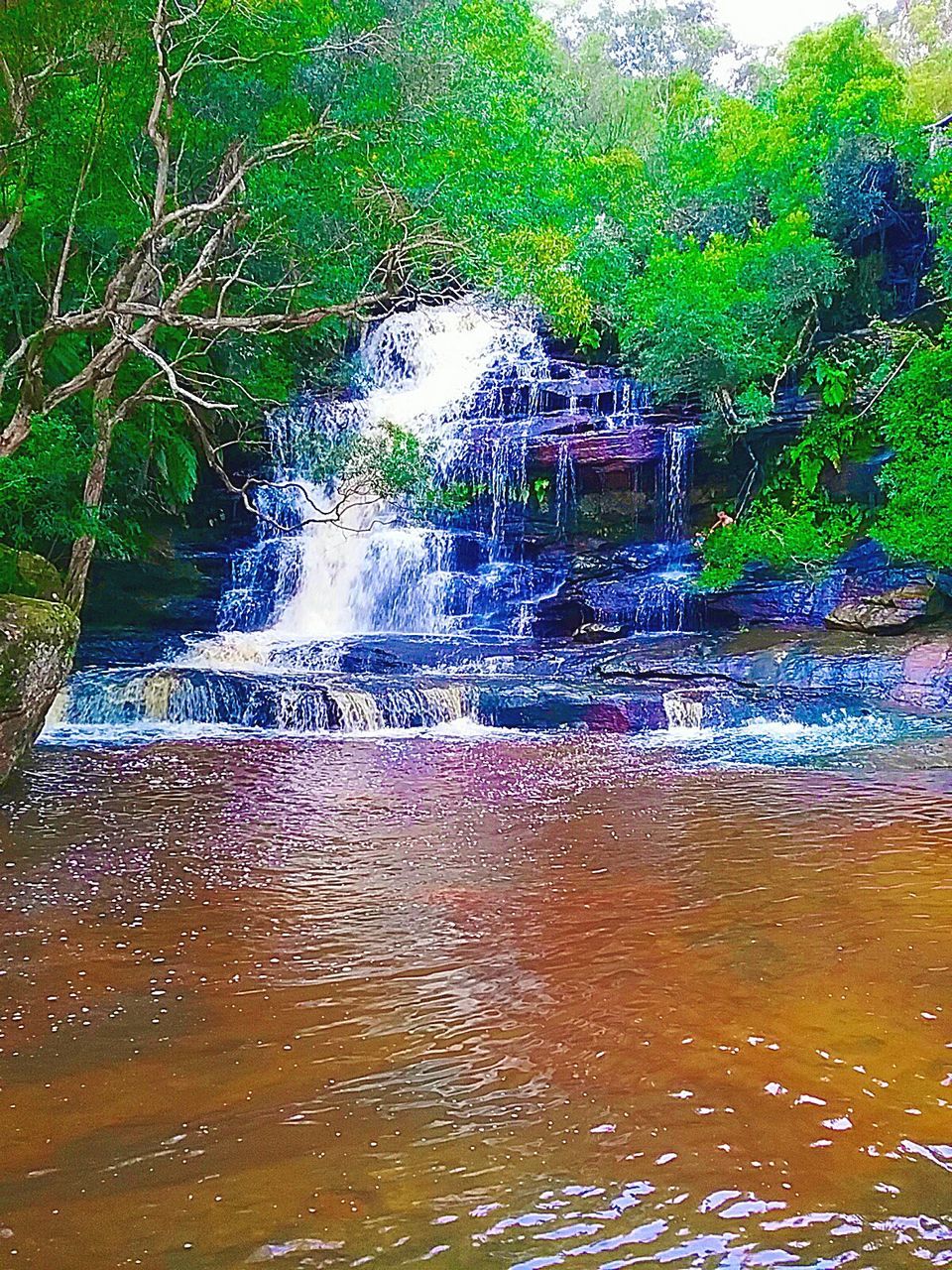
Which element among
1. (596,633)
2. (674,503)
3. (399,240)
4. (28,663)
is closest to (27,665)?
(28,663)

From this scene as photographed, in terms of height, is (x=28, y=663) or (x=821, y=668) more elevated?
(x=28, y=663)

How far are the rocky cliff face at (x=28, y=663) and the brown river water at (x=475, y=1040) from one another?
1.31 m

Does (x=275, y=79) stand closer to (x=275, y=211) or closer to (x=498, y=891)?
(x=275, y=211)

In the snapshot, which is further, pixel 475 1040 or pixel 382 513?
pixel 382 513

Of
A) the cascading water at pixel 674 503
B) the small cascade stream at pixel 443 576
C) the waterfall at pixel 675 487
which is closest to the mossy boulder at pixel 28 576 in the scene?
the small cascade stream at pixel 443 576

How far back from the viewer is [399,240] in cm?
1512

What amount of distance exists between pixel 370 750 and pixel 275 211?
22.9 ft

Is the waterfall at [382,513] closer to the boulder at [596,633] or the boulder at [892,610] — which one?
the boulder at [596,633]

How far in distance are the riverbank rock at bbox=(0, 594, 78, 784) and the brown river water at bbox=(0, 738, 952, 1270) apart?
1304 millimetres

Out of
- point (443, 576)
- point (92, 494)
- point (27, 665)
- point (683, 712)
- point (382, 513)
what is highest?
point (382, 513)

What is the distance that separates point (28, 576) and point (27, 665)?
2.36 m

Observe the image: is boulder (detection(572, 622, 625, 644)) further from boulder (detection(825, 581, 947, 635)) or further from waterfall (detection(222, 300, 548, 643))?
boulder (detection(825, 581, 947, 635))

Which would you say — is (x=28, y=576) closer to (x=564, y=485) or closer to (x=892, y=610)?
(x=564, y=485)

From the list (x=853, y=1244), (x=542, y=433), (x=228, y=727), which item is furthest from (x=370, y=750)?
(x=542, y=433)
